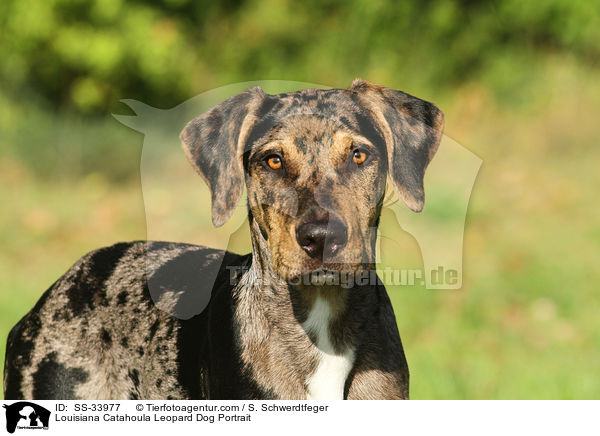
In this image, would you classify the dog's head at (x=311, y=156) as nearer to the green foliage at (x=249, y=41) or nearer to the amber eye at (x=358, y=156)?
the amber eye at (x=358, y=156)

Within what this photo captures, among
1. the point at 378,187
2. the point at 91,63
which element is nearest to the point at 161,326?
the point at 378,187

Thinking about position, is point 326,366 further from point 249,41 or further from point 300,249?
point 249,41

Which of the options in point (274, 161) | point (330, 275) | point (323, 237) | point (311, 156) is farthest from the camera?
point (274, 161)

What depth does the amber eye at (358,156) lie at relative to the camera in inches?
169

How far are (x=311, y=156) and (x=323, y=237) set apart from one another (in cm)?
69

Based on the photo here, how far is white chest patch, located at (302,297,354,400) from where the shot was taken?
4.28m

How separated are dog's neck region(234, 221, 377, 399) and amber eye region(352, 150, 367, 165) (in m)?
0.79

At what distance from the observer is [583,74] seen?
14.4 meters

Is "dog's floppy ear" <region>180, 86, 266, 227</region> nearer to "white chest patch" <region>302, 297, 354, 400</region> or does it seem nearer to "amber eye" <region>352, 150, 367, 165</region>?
"amber eye" <region>352, 150, 367, 165</region>

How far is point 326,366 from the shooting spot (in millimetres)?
4328

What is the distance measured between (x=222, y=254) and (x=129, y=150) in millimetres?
8646
